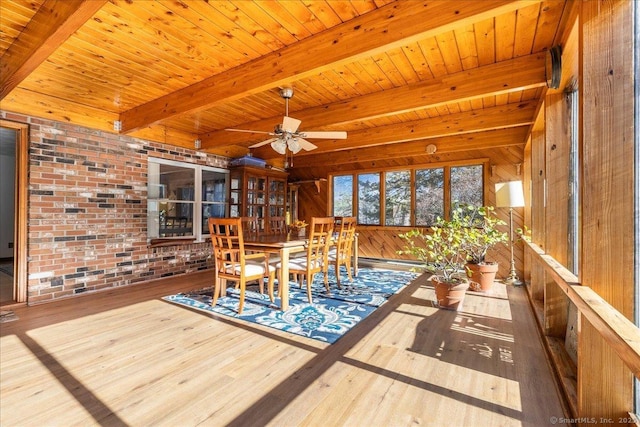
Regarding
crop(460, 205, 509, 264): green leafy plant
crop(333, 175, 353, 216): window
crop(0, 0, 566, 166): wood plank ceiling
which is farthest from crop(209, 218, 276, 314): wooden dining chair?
crop(333, 175, 353, 216): window

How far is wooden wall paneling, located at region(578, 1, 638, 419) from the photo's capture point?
1.17m

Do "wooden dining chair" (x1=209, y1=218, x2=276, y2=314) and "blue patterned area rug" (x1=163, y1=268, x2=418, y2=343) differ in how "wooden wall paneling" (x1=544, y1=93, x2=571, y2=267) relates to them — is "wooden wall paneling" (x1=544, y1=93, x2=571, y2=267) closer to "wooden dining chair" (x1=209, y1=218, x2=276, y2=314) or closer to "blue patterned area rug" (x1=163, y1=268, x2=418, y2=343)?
"blue patterned area rug" (x1=163, y1=268, x2=418, y2=343)

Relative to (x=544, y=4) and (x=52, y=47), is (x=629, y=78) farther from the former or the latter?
(x=52, y=47)

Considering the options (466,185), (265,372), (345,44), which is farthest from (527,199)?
(265,372)

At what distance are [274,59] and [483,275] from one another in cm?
350

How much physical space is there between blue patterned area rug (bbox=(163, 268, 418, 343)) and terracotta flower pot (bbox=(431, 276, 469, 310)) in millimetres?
638

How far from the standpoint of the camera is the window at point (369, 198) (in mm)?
6219

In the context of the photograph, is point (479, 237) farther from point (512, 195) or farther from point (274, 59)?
point (274, 59)

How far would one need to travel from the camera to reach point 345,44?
6.63 ft

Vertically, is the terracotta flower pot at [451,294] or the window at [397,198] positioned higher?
the window at [397,198]

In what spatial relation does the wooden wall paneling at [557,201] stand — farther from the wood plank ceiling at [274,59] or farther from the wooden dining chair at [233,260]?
the wooden dining chair at [233,260]

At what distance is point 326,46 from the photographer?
2102 mm

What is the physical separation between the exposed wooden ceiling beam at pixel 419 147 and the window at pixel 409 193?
546mm

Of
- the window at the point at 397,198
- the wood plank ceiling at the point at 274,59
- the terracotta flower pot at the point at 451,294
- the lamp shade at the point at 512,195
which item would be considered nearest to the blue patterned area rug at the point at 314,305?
the terracotta flower pot at the point at 451,294
